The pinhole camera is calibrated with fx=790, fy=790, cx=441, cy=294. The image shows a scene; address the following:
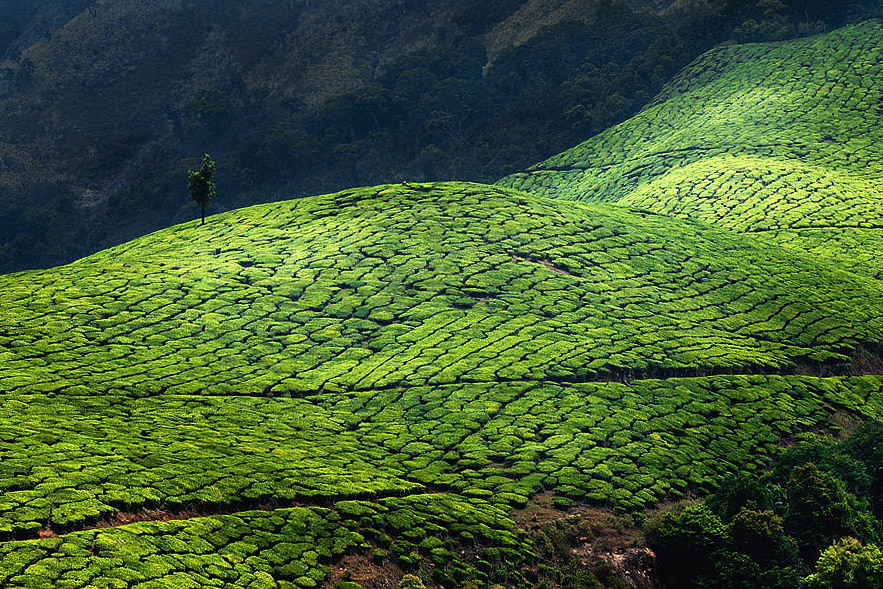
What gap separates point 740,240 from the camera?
253 ft

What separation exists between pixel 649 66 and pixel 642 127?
2909 centimetres

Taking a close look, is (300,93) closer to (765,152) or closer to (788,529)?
(765,152)

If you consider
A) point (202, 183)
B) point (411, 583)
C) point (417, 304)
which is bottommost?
point (411, 583)

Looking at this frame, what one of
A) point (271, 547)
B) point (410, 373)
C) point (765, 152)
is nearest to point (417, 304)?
point (410, 373)

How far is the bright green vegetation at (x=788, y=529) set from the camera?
114ft

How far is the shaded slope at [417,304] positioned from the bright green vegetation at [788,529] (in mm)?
12081

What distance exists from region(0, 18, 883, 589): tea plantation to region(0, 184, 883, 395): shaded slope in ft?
0.88

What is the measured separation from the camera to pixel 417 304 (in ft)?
199

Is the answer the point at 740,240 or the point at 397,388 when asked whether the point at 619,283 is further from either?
the point at 397,388

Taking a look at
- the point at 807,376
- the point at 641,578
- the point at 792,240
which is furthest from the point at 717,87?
the point at 641,578

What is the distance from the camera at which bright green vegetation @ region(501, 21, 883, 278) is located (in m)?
84.4

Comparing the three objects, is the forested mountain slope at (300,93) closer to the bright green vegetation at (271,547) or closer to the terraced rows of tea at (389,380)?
the terraced rows of tea at (389,380)

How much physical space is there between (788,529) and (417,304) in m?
30.3

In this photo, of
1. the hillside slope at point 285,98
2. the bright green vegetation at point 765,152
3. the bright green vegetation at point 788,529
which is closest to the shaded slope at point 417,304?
the bright green vegetation at point 765,152
